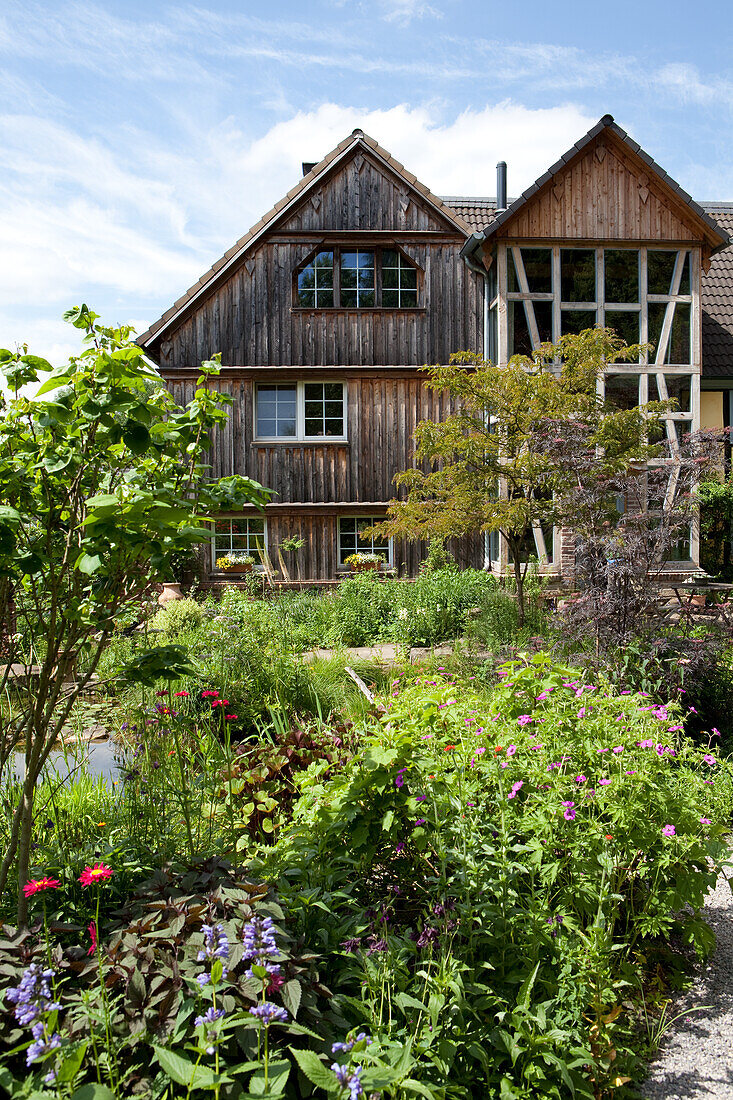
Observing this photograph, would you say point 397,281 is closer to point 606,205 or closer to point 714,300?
point 606,205

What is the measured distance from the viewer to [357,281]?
13.2 meters

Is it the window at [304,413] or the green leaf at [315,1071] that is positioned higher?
the window at [304,413]

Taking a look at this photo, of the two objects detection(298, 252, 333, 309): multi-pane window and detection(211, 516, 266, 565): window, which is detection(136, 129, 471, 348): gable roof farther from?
detection(211, 516, 266, 565): window

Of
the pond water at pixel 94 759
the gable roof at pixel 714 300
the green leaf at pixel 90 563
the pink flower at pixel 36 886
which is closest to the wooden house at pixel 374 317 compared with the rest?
the gable roof at pixel 714 300

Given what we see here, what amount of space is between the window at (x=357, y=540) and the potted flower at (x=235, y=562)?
5.18 ft

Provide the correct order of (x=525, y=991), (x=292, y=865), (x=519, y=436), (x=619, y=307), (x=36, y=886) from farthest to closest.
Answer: (x=619, y=307) → (x=519, y=436) → (x=292, y=865) → (x=525, y=991) → (x=36, y=886)

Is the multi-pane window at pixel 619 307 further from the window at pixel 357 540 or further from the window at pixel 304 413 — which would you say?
the window at pixel 304 413

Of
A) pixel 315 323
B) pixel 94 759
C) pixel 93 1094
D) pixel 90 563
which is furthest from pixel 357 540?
pixel 93 1094

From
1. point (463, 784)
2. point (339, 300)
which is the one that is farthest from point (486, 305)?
point (463, 784)

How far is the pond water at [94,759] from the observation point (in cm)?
434

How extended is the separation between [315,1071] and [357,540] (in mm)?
11536

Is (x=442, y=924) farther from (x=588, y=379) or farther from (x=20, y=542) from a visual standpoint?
(x=588, y=379)

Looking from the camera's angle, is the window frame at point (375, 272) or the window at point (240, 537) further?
the window frame at point (375, 272)

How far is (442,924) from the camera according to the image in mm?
2379
